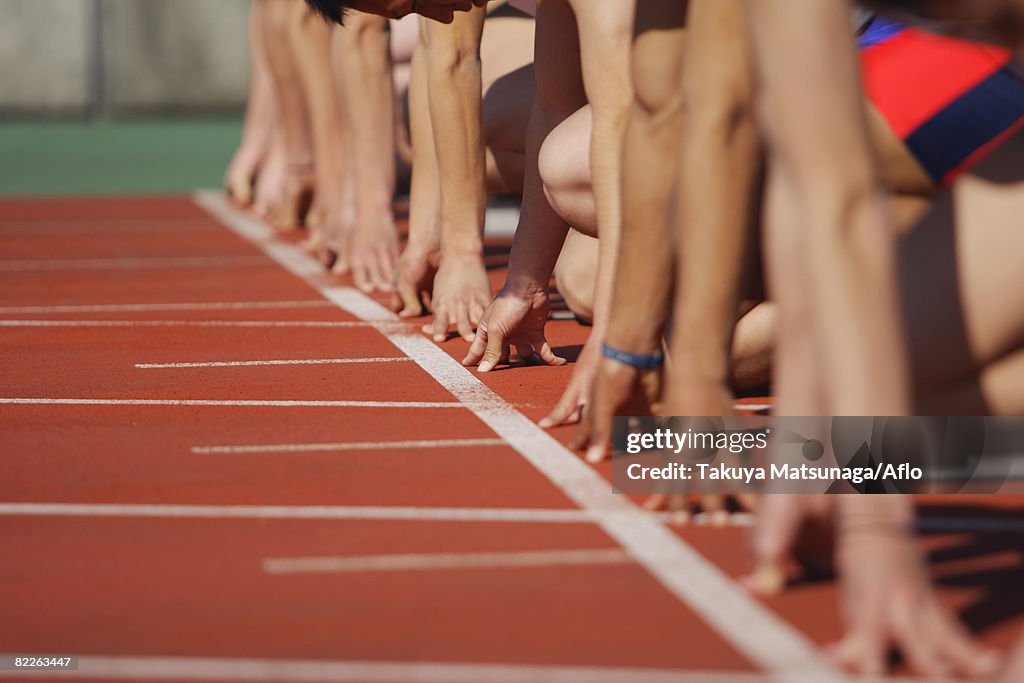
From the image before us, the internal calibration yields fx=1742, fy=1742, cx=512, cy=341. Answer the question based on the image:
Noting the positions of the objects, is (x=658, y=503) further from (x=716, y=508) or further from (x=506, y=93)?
(x=506, y=93)

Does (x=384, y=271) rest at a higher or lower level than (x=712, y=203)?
lower

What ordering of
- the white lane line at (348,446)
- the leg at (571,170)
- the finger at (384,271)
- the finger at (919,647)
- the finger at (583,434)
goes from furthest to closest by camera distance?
the finger at (384,271)
the leg at (571,170)
the white lane line at (348,446)
the finger at (583,434)
the finger at (919,647)

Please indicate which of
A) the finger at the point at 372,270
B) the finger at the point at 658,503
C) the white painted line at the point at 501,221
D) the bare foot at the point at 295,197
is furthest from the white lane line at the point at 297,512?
the bare foot at the point at 295,197

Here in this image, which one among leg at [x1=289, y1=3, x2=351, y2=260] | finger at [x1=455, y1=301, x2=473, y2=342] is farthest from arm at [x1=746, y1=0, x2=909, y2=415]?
leg at [x1=289, y1=3, x2=351, y2=260]

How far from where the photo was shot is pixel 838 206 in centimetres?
242

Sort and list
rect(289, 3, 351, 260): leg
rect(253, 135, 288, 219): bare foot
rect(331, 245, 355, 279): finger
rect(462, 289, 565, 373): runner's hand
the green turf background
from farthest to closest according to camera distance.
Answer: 1. the green turf background
2. rect(253, 135, 288, 219): bare foot
3. rect(289, 3, 351, 260): leg
4. rect(331, 245, 355, 279): finger
5. rect(462, 289, 565, 373): runner's hand

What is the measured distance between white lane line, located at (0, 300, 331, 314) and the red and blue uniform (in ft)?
10.6

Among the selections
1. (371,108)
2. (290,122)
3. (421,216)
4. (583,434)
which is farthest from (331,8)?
(290,122)

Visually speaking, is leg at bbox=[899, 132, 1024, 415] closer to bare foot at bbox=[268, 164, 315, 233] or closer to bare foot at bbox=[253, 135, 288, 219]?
bare foot at bbox=[268, 164, 315, 233]

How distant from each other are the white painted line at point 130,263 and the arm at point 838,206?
5703 millimetres

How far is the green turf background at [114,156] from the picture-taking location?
1259cm

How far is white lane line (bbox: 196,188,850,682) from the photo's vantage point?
250cm

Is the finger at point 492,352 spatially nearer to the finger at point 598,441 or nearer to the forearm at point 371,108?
the finger at point 598,441

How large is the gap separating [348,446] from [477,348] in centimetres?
103
